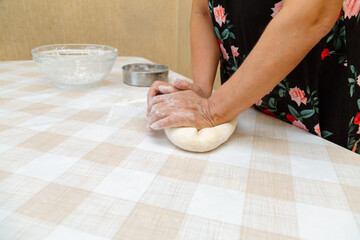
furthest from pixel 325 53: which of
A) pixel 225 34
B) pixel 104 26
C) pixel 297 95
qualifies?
pixel 104 26

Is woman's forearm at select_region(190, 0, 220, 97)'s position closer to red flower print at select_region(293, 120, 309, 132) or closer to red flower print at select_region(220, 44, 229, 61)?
red flower print at select_region(220, 44, 229, 61)

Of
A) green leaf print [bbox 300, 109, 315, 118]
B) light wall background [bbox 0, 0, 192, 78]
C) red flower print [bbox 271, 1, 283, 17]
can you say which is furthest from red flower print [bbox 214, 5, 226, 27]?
light wall background [bbox 0, 0, 192, 78]

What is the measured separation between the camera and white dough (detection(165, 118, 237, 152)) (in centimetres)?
67

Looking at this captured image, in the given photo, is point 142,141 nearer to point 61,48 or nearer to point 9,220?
point 9,220

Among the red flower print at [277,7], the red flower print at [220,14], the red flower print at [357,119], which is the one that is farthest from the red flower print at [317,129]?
the red flower print at [220,14]

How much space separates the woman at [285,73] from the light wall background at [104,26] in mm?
1377

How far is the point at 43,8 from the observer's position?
6.19 feet

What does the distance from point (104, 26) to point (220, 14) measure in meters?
1.45

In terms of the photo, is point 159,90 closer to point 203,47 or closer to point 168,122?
point 168,122

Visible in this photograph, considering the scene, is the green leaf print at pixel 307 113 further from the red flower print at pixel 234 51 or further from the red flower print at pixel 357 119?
the red flower print at pixel 234 51

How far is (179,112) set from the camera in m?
0.74

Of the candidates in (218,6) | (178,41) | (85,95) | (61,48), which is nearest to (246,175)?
(218,6)

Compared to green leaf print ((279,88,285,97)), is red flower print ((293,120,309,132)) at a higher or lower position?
lower

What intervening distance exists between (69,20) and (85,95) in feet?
3.95
